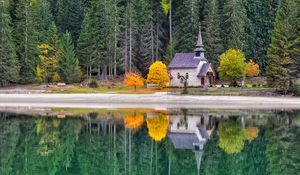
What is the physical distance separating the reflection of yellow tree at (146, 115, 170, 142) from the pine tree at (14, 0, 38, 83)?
1510 inches

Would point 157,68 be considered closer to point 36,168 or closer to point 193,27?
point 193,27

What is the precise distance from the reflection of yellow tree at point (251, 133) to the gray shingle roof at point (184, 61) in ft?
129

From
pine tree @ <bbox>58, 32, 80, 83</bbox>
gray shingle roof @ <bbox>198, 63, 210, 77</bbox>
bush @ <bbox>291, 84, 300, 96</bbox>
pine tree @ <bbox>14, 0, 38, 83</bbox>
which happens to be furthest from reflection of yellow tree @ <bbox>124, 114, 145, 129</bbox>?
pine tree @ <bbox>14, 0, 38, 83</bbox>

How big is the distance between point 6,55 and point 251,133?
161 feet

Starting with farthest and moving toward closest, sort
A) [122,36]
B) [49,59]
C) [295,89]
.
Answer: [122,36]
[49,59]
[295,89]

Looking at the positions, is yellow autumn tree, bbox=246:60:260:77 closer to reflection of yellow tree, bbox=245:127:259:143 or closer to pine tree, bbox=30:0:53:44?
pine tree, bbox=30:0:53:44

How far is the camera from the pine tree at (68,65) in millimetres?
71875

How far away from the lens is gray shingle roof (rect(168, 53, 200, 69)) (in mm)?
69625

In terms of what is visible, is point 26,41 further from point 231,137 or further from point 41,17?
point 231,137

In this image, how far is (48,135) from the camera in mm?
27359

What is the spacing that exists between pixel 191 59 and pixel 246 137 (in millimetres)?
43865

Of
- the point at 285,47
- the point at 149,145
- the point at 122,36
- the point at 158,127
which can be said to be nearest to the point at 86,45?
the point at 122,36

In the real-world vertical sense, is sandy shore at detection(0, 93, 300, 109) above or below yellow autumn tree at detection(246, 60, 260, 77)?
below

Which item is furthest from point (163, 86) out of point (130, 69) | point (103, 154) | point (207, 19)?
point (103, 154)
